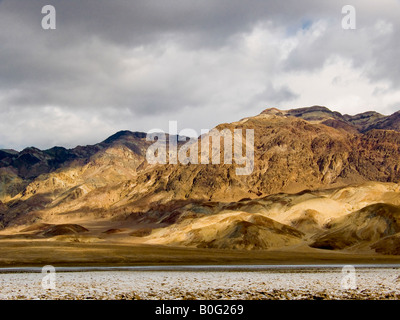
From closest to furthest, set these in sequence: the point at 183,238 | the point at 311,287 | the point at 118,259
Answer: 1. the point at 311,287
2. the point at 118,259
3. the point at 183,238

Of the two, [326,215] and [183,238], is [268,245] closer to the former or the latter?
[183,238]

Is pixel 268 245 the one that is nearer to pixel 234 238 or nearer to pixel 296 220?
pixel 234 238

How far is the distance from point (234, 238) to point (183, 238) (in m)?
27.2

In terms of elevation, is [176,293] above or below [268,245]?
above
